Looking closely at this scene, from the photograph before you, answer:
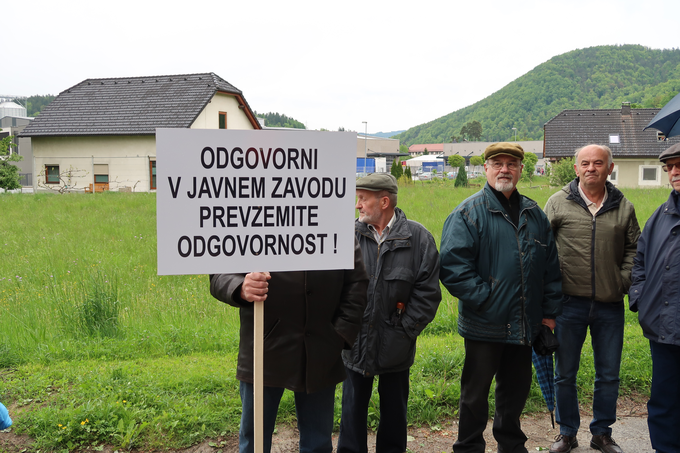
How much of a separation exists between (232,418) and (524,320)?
7.58 feet

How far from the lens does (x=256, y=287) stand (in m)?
2.57

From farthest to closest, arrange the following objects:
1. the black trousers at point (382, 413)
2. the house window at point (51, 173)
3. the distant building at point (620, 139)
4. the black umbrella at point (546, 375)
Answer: the distant building at point (620, 139) < the house window at point (51, 173) < the black umbrella at point (546, 375) < the black trousers at point (382, 413)

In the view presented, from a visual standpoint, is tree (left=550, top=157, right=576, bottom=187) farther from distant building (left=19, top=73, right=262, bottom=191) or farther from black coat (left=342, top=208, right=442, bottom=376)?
black coat (left=342, top=208, right=442, bottom=376)

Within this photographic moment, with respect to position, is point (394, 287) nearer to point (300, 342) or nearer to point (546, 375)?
point (300, 342)

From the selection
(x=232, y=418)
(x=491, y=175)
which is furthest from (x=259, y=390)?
(x=491, y=175)

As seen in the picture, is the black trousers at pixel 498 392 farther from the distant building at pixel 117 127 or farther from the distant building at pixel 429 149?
the distant building at pixel 429 149

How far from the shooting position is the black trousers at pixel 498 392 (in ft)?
12.0

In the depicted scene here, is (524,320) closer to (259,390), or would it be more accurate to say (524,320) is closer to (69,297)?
(259,390)

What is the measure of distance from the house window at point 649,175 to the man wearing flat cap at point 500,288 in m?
51.1

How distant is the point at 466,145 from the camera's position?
13112cm

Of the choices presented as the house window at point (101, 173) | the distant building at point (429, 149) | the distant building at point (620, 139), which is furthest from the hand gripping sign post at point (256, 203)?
the distant building at point (429, 149)

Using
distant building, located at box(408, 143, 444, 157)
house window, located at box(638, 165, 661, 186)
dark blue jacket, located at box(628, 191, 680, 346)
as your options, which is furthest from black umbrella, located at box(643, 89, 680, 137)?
distant building, located at box(408, 143, 444, 157)

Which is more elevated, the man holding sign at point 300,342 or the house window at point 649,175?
the house window at point 649,175

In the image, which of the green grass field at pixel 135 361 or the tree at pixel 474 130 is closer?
the green grass field at pixel 135 361
